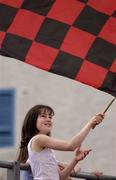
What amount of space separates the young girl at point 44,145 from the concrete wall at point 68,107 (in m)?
2.58

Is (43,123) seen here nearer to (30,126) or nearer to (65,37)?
(30,126)

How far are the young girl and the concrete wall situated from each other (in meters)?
2.58

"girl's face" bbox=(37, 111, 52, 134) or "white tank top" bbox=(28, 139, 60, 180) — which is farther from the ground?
"girl's face" bbox=(37, 111, 52, 134)

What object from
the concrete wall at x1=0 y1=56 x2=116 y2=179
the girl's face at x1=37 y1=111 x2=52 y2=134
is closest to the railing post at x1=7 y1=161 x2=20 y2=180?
the girl's face at x1=37 y1=111 x2=52 y2=134

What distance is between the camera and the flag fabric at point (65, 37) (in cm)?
444

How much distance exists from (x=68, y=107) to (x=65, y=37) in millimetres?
2566

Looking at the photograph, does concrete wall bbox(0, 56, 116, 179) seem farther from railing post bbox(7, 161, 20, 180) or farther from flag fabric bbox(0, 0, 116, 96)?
railing post bbox(7, 161, 20, 180)

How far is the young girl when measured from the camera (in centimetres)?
409

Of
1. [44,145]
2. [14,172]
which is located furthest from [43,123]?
[14,172]

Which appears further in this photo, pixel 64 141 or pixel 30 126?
pixel 30 126

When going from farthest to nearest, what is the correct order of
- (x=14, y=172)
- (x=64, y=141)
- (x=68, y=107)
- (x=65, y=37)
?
1. (x=68, y=107)
2. (x=65, y=37)
3. (x=14, y=172)
4. (x=64, y=141)

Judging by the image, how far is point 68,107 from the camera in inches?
278

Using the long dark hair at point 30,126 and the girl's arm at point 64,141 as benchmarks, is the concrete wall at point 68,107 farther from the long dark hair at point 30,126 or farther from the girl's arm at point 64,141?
the girl's arm at point 64,141

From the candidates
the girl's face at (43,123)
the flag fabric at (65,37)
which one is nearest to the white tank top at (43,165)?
the girl's face at (43,123)
